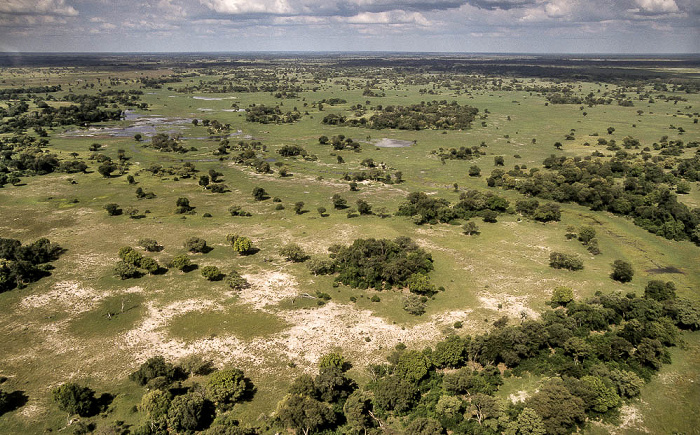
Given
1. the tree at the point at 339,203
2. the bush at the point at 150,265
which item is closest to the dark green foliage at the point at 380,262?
the tree at the point at 339,203

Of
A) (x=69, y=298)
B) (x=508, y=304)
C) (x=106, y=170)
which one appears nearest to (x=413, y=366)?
(x=508, y=304)

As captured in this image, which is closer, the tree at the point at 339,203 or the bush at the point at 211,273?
the bush at the point at 211,273

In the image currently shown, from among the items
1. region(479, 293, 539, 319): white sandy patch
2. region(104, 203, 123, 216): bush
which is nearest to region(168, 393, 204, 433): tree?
region(479, 293, 539, 319): white sandy patch

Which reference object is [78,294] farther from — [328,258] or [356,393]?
[356,393]

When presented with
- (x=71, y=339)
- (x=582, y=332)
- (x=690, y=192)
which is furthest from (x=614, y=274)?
(x=71, y=339)

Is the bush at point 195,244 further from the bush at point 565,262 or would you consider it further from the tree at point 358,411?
the bush at point 565,262

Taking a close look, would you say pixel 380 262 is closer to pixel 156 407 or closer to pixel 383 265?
pixel 383 265

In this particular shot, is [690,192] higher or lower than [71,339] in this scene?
higher
